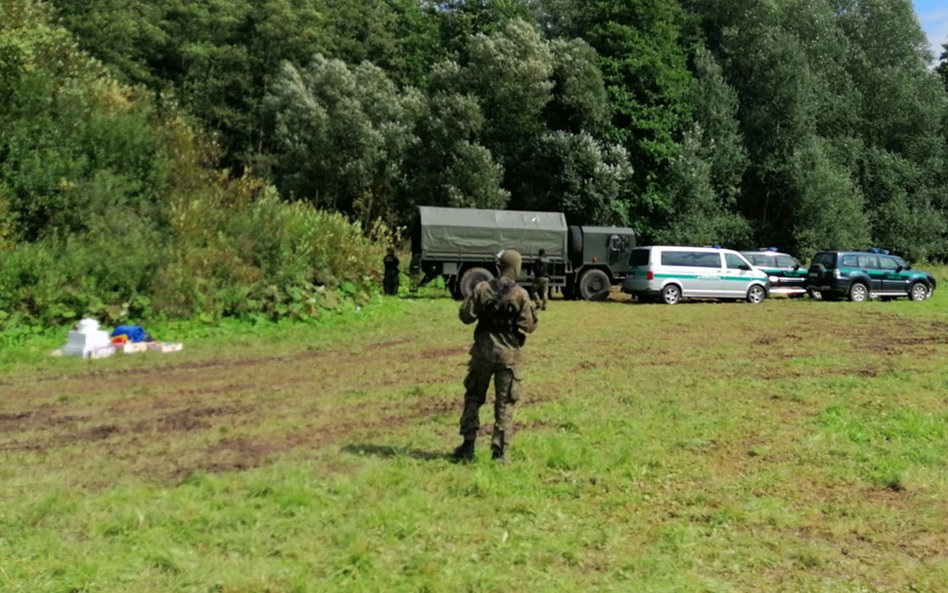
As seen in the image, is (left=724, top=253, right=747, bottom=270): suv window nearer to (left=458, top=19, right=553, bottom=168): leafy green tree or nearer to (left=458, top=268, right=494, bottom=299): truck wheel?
(left=458, top=268, right=494, bottom=299): truck wheel

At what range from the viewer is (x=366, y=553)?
461 centimetres

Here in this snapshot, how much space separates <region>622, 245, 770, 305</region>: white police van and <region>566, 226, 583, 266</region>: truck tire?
1.60m

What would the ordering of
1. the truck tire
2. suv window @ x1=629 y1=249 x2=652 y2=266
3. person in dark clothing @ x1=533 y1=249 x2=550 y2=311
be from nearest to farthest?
person in dark clothing @ x1=533 y1=249 x2=550 y2=311
suv window @ x1=629 y1=249 x2=652 y2=266
the truck tire

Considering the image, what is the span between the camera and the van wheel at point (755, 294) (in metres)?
24.6

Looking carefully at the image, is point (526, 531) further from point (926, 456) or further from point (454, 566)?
point (926, 456)

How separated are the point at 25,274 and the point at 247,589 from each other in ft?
44.2

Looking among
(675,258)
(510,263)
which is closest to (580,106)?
(675,258)

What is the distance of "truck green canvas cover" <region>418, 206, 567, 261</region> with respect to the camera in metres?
23.0

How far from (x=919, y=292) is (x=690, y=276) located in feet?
28.1

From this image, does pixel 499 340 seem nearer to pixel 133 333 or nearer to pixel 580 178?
pixel 133 333

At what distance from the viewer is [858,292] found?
25.1m

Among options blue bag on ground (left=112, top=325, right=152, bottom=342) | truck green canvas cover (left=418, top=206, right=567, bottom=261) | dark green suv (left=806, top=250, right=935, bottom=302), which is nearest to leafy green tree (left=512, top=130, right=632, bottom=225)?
truck green canvas cover (left=418, top=206, right=567, bottom=261)

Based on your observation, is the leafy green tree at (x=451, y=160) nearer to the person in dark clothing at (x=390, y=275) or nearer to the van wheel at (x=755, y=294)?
the person in dark clothing at (x=390, y=275)

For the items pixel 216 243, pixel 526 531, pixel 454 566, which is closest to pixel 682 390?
pixel 526 531
